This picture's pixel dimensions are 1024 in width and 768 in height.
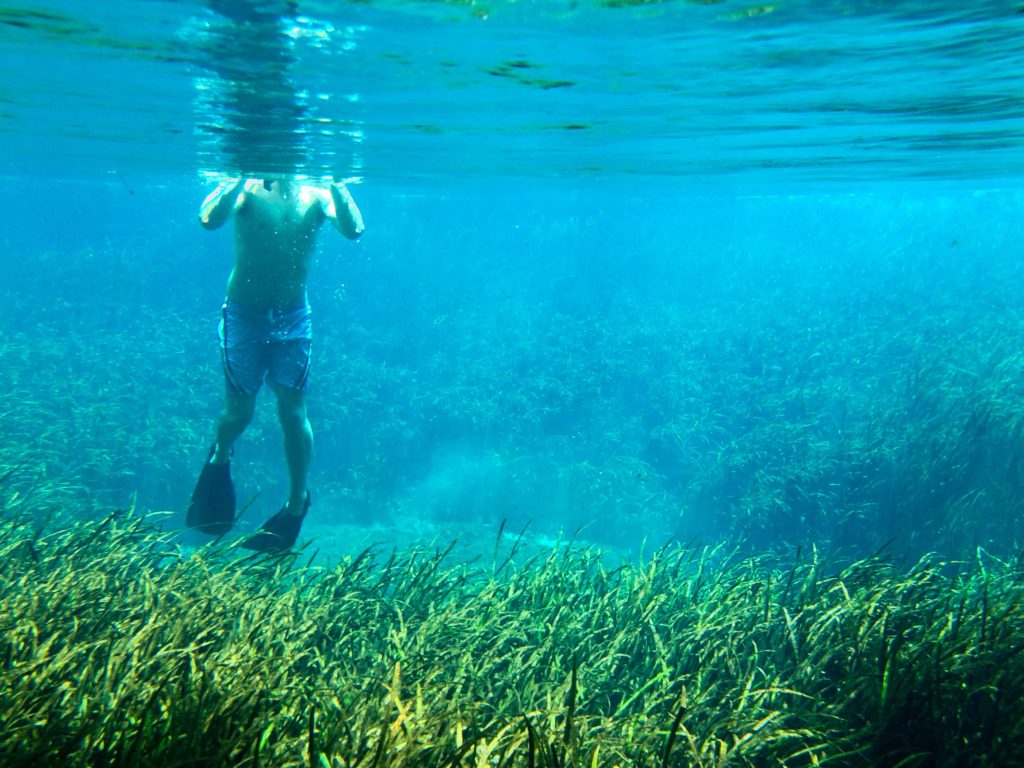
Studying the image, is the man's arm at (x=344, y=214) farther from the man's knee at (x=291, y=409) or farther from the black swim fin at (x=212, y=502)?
the black swim fin at (x=212, y=502)

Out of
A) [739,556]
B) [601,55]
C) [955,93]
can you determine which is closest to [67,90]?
[601,55]

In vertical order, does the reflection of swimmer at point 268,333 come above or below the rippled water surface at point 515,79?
below

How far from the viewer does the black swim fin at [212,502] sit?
740cm

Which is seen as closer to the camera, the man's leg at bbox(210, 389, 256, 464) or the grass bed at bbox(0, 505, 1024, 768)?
the grass bed at bbox(0, 505, 1024, 768)

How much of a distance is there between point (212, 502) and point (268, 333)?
6.53ft

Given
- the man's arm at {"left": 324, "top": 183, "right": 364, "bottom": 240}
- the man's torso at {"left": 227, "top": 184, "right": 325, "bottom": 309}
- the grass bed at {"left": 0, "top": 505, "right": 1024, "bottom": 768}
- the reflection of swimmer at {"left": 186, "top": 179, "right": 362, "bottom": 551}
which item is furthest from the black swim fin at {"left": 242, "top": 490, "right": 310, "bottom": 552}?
the man's arm at {"left": 324, "top": 183, "right": 364, "bottom": 240}

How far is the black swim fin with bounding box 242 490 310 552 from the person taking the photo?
7355 millimetres

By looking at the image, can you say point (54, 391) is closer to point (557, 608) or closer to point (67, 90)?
point (67, 90)

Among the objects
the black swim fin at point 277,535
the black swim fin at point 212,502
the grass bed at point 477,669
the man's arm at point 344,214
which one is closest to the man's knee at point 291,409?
the black swim fin at point 212,502

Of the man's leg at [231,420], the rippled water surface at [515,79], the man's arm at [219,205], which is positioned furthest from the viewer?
the man's leg at [231,420]

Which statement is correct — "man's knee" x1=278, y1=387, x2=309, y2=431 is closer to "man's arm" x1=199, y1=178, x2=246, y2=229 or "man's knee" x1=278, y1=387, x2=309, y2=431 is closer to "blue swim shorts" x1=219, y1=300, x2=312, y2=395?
"blue swim shorts" x1=219, y1=300, x2=312, y2=395

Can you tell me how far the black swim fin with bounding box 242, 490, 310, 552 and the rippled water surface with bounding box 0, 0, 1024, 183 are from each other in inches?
200

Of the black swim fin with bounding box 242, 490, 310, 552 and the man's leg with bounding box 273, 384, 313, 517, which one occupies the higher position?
the man's leg with bounding box 273, 384, 313, 517

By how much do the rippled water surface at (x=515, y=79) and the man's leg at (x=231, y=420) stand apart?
3.69 meters
